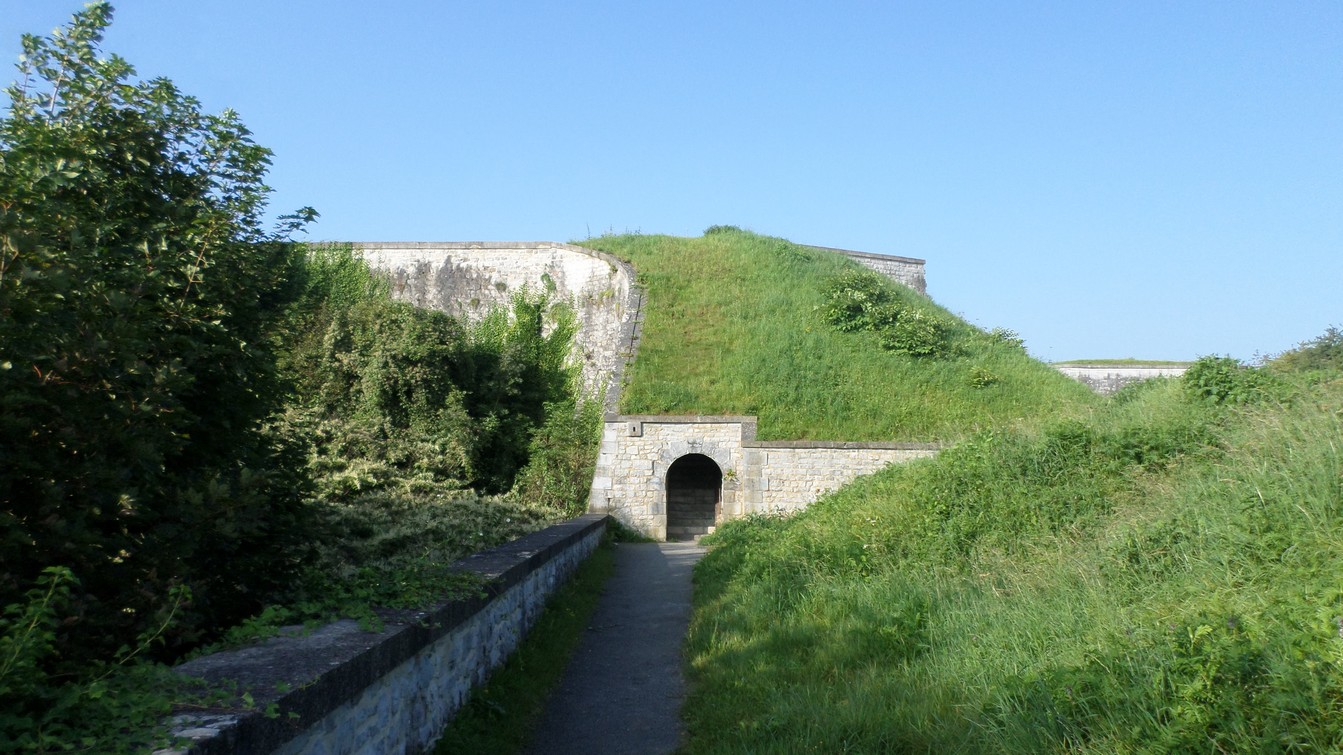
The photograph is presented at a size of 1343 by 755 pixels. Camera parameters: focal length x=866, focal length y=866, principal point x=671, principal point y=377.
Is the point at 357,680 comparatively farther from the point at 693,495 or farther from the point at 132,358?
the point at 693,495

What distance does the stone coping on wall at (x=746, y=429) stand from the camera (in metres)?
18.1

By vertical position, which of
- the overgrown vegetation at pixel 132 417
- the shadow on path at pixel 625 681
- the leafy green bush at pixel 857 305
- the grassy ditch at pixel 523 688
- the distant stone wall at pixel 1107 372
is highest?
the leafy green bush at pixel 857 305

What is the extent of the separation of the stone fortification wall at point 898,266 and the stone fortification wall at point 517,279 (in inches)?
479

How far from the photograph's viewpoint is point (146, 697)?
265 centimetres

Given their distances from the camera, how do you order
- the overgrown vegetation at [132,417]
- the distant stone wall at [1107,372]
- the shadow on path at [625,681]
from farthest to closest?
the distant stone wall at [1107,372] → the shadow on path at [625,681] → the overgrown vegetation at [132,417]

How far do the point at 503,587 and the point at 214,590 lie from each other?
190cm

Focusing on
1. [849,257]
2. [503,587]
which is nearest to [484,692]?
[503,587]

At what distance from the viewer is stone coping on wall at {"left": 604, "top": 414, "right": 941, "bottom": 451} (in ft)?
59.4

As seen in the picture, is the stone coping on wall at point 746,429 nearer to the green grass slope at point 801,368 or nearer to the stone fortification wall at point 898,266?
the green grass slope at point 801,368

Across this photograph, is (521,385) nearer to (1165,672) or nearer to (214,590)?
(214,590)

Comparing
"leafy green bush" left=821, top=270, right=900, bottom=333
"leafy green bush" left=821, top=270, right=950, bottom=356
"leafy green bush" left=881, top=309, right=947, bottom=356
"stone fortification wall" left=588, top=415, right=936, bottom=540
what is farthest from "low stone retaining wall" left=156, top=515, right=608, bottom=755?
"leafy green bush" left=821, top=270, right=900, bottom=333

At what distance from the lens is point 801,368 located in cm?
2062

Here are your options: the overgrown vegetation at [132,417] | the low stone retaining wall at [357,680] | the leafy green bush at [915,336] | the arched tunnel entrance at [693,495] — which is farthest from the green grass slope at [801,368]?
the low stone retaining wall at [357,680]

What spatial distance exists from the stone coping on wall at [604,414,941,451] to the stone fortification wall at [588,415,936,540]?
0.07ft
